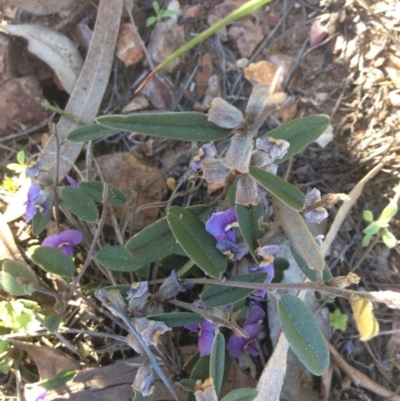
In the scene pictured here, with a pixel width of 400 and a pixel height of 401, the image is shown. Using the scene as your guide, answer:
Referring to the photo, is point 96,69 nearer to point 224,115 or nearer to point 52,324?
point 52,324

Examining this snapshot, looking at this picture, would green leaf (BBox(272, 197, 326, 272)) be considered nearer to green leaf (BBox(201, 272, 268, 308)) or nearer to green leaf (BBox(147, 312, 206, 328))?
green leaf (BBox(201, 272, 268, 308))

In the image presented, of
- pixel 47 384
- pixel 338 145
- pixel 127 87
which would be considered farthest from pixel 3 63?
pixel 338 145

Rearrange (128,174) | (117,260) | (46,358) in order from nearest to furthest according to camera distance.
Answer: (117,260)
(46,358)
(128,174)

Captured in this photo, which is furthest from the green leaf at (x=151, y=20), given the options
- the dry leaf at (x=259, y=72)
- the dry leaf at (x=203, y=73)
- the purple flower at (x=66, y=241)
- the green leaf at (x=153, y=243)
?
the green leaf at (x=153, y=243)

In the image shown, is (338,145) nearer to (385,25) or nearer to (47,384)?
(385,25)

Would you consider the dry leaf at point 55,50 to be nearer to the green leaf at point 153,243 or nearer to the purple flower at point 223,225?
the green leaf at point 153,243

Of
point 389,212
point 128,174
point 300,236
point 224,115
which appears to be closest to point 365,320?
point 300,236

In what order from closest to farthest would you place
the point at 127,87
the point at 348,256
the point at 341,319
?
1. the point at 341,319
2. the point at 348,256
3. the point at 127,87
